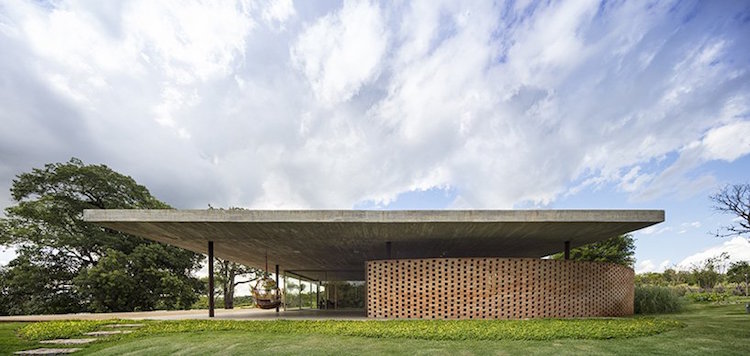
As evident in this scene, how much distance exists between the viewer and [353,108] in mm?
15539

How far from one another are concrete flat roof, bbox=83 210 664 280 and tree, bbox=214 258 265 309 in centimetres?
1423

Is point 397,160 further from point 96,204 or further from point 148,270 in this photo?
point 96,204

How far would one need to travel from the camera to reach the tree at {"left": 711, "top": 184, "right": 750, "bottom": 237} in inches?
696

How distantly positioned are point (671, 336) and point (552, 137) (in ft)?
26.8

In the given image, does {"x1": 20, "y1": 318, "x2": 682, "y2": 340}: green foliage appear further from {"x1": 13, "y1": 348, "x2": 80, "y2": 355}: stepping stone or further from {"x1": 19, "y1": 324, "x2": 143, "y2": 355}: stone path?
{"x1": 13, "y1": 348, "x2": 80, "y2": 355}: stepping stone

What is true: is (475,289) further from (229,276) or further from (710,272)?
(710,272)

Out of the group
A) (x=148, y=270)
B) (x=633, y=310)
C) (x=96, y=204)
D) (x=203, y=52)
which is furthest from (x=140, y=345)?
(x=96, y=204)

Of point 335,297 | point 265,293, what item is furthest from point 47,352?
point 335,297

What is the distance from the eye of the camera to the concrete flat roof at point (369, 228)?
959 cm

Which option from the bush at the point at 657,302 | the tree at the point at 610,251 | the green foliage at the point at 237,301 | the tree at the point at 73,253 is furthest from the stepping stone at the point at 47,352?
the tree at the point at 610,251

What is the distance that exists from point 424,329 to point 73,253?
2125 centimetres

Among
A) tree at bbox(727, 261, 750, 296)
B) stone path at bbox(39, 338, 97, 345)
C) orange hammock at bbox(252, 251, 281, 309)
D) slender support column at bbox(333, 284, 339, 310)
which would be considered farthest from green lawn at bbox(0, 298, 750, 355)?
tree at bbox(727, 261, 750, 296)

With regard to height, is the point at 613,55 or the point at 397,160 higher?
the point at 613,55

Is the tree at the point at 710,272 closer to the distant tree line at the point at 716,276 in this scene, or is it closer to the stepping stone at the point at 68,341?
the distant tree line at the point at 716,276
